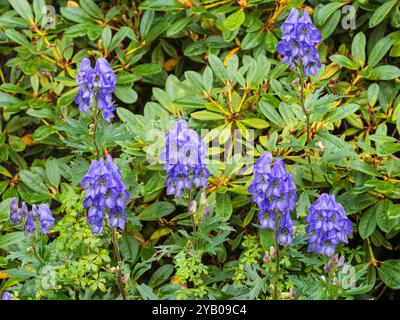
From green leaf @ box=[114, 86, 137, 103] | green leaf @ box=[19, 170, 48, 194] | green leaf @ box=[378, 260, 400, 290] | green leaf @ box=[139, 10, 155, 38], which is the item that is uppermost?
green leaf @ box=[139, 10, 155, 38]

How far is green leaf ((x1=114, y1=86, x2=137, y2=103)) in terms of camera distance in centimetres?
367

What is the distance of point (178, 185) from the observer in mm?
2607

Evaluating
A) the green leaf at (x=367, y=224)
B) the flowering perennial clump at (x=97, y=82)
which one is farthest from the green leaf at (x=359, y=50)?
the flowering perennial clump at (x=97, y=82)

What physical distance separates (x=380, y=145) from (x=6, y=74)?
6.87 ft

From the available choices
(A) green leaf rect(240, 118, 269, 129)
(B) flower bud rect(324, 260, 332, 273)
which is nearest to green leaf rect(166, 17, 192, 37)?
(A) green leaf rect(240, 118, 269, 129)

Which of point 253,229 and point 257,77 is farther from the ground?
point 257,77

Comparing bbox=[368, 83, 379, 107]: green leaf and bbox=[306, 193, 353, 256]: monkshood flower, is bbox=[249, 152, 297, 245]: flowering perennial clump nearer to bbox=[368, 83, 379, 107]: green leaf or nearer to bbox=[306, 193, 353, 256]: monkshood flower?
bbox=[306, 193, 353, 256]: monkshood flower

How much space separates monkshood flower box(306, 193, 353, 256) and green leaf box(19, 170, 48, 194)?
1441 mm

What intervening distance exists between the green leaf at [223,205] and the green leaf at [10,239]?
84 cm

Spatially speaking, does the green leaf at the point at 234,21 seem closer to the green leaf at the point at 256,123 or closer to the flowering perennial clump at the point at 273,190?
the green leaf at the point at 256,123

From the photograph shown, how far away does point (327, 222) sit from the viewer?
253 cm

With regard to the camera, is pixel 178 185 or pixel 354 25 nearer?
pixel 178 185
